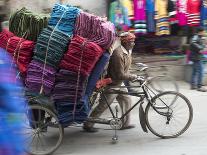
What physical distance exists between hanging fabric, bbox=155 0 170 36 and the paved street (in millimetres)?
3266

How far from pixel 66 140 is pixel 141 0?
14.0 ft

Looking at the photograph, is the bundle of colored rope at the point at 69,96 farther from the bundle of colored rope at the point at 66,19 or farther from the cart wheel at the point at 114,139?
the cart wheel at the point at 114,139

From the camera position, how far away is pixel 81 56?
6.04 m

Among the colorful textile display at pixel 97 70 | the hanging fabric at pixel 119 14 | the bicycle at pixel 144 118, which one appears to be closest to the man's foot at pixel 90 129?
the bicycle at pixel 144 118

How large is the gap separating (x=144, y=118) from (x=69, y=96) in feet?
3.76

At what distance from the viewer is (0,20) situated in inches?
378

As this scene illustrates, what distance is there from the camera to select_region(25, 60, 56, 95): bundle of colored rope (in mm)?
6133

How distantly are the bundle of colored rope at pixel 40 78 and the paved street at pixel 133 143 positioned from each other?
87 cm

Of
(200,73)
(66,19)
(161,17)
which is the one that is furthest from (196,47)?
(66,19)

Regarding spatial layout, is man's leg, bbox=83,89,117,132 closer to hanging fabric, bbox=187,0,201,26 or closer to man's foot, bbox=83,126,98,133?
man's foot, bbox=83,126,98,133

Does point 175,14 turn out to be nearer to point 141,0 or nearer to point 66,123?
point 141,0

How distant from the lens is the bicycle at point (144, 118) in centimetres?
629

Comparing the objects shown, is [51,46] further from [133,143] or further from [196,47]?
[196,47]

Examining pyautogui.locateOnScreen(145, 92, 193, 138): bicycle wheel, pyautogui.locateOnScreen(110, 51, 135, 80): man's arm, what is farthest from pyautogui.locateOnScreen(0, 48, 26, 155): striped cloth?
pyautogui.locateOnScreen(145, 92, 193, 138): bicycle wheel
